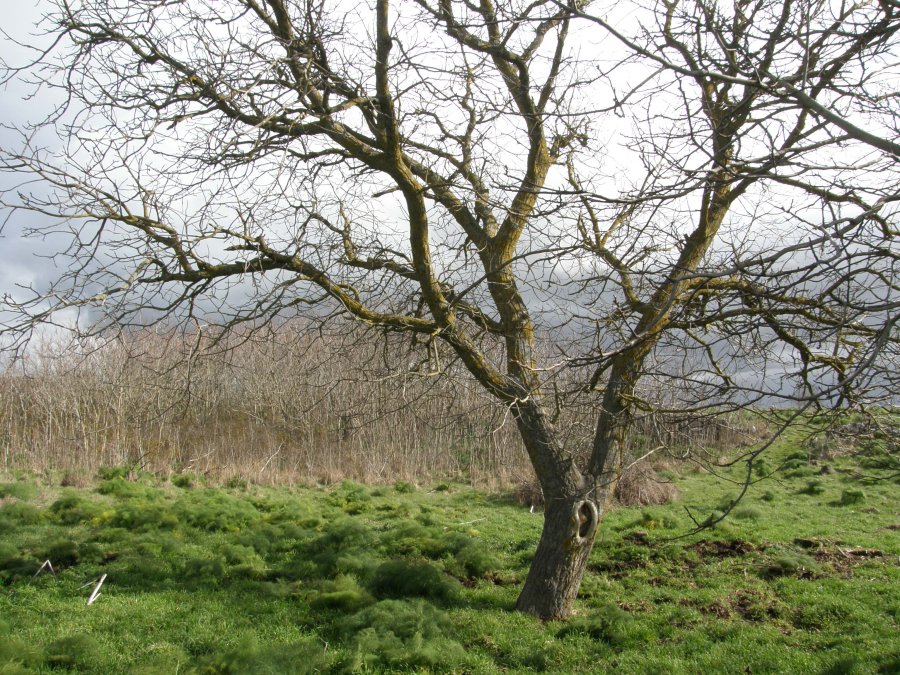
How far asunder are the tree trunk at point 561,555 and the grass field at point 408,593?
21cm

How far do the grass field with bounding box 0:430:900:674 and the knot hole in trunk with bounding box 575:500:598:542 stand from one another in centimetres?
80

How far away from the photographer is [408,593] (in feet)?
23.2

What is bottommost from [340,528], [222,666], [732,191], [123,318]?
[222,666]

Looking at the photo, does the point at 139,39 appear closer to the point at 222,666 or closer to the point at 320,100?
the point at 320,100

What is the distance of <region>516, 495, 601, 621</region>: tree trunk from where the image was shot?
6.18 metres

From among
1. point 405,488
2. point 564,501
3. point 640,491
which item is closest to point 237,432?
point 405,488

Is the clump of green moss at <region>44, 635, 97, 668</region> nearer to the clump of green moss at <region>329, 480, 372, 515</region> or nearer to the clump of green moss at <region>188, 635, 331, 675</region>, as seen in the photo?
the clump of green moss at <region>188, 635, 331, 675</region>

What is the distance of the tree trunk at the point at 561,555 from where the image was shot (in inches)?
243

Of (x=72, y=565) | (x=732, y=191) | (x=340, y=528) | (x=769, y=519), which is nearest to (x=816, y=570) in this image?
(x=769, y=519)

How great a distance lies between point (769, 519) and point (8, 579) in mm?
11186

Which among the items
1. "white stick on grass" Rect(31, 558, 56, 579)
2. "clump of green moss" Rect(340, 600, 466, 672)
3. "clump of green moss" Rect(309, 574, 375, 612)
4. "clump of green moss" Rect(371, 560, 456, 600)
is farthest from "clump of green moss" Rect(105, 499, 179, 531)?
"clump of green moss" Rect(340, 600, 466, 672)

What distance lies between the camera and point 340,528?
9.26 meters

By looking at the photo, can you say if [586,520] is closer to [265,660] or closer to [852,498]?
[265,660]

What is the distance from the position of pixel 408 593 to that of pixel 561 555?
1807mm
